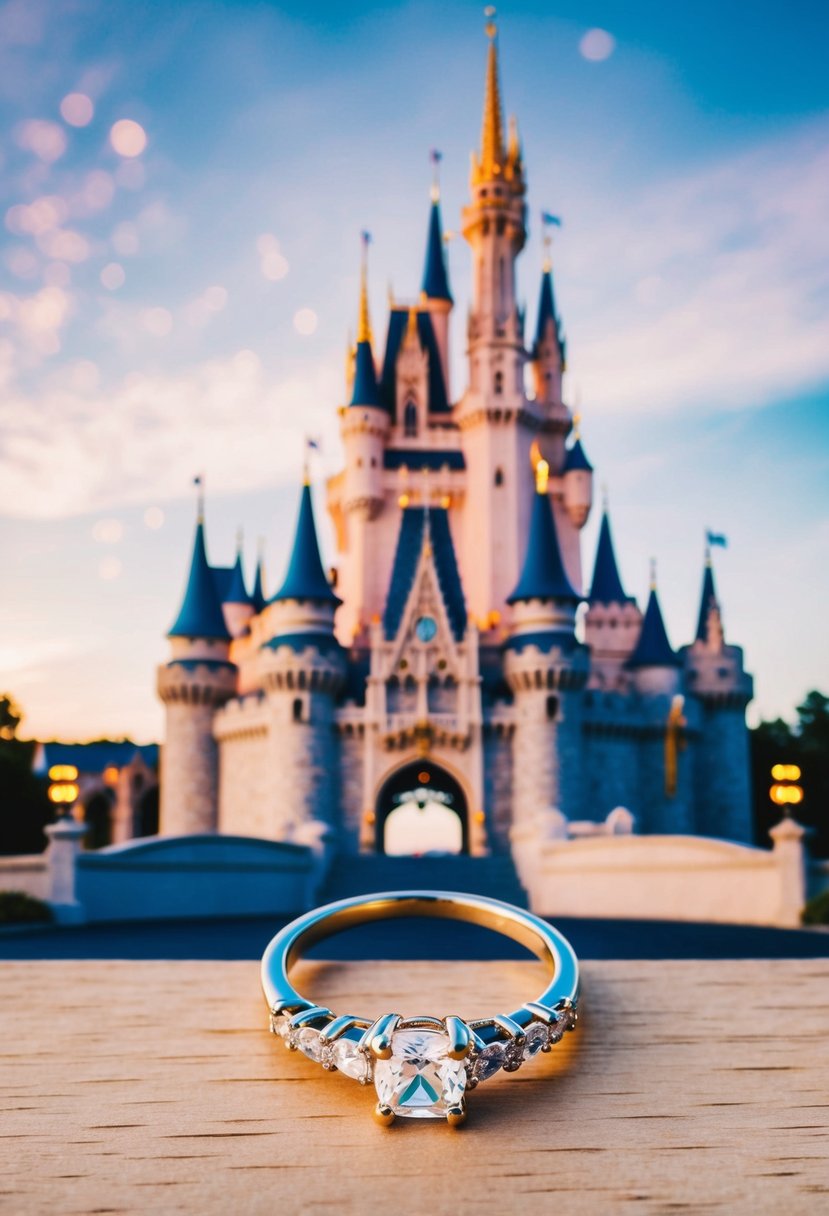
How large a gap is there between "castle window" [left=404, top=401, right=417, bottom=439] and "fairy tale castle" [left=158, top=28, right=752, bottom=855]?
14 cm

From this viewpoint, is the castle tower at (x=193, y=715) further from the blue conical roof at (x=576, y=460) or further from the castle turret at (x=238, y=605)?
the blue conical roof at (x=576, y=460)

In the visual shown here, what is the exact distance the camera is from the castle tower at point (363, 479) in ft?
150

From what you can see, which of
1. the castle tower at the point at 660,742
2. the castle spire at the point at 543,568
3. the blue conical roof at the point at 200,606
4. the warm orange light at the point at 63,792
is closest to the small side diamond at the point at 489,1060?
the warm orange light at the point at 63,792

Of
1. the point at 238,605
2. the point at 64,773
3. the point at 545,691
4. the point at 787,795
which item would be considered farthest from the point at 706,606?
the point at 64,773

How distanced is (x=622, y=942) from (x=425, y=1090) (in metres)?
12.3

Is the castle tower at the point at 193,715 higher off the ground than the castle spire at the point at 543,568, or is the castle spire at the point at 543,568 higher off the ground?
the castle spire at the point at 543,568

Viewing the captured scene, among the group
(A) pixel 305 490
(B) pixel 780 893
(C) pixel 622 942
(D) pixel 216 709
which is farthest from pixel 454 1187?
(D) pixel 216 709

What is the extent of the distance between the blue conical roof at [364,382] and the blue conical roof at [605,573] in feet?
35.4

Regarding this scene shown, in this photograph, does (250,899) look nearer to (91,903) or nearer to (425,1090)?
(91,903)

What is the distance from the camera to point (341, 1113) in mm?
2695

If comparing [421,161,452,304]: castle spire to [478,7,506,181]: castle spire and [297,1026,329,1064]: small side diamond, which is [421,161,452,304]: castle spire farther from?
[297,1026,329,1064]: small side diamond

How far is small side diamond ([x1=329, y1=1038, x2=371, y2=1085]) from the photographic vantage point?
7.93ft

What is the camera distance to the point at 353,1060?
243 centimetres

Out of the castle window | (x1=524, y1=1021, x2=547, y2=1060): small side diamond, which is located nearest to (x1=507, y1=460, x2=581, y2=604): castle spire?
the castle window
